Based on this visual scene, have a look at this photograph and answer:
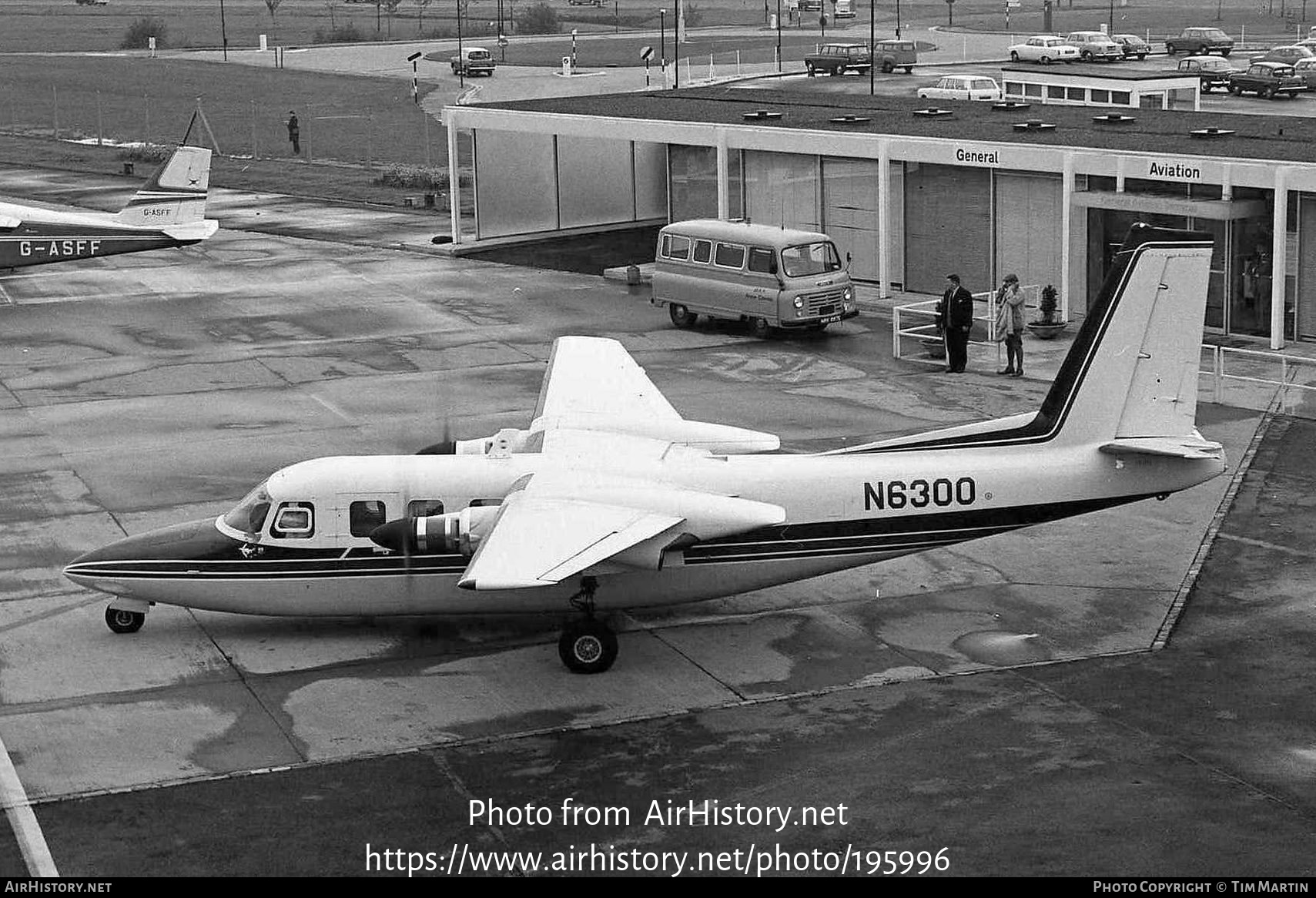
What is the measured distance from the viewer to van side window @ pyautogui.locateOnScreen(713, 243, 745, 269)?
39.4 m

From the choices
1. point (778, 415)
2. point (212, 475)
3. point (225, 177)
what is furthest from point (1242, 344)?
point (225, 177)

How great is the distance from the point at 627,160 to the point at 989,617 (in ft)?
115

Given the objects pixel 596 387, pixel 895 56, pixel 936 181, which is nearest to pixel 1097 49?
pixel 895 56

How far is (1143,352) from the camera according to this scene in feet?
68.2

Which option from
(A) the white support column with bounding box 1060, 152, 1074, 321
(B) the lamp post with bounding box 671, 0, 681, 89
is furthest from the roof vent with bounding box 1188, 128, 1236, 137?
(B) the lamp post with bounding box 671, 0, 681, 89

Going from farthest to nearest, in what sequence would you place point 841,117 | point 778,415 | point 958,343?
point 841,117 < point 958,343 < point 778,415

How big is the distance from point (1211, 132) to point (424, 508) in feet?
91.9

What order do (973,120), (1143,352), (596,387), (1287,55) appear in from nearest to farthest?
(1143,352)
(596,387)
(973,120)
(1287,55)

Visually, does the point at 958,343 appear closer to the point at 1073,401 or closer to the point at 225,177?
the point at 1073,401

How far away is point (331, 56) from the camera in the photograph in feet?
398

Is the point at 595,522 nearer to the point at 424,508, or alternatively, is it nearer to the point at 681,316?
the point at 424,508

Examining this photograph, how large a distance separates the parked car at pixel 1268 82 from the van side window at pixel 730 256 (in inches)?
1932

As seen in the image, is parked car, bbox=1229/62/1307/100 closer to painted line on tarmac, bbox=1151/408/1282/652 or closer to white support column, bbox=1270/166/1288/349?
white support column, bbox=1270/166/1288/349

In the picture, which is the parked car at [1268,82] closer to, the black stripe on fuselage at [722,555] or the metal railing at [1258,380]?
the metal railing at [1258,380]
